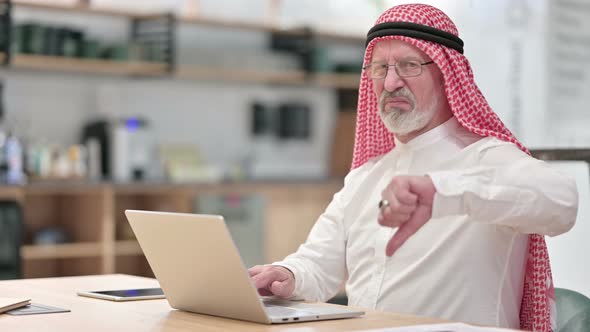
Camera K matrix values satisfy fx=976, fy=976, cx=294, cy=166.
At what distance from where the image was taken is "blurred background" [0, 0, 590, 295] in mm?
5949

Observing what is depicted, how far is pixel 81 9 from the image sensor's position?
6.23m

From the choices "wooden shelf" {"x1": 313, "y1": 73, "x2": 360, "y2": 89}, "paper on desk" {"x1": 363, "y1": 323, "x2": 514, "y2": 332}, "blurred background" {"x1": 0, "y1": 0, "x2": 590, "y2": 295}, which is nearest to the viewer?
"paper on desk" {"x1": 363, "y1": 323, "x2": 514, "y2": 332}

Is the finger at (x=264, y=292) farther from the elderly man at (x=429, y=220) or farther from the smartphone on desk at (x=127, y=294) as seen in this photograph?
the smartphone on desk at (x=127, y=294)

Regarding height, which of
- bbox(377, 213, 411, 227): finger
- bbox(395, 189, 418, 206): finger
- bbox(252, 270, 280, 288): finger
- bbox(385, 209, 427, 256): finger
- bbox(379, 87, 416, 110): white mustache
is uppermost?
bbox(379, 87, 416, 110): white mustache

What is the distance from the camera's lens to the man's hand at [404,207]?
165cm

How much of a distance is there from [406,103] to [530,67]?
4.25ft

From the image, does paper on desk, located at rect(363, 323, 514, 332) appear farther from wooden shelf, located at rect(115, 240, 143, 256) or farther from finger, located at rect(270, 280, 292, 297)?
wooden shelf, located at rect(115, 240, 143, 256)

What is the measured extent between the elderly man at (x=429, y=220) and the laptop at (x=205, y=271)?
26 centimetres

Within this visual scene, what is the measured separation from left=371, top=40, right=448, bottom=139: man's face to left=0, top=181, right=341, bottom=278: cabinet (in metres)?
3.63

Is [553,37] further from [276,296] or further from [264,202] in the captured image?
[264,202]

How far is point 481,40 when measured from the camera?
3.52 meters

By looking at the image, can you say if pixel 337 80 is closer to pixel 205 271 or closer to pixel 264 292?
pixel 264 292

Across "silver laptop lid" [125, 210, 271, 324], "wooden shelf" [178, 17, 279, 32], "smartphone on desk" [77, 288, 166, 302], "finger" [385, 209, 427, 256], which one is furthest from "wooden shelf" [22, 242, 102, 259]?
"finger" [385, 209, 427, 256]

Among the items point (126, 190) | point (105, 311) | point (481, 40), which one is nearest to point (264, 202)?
point (126, 190)
